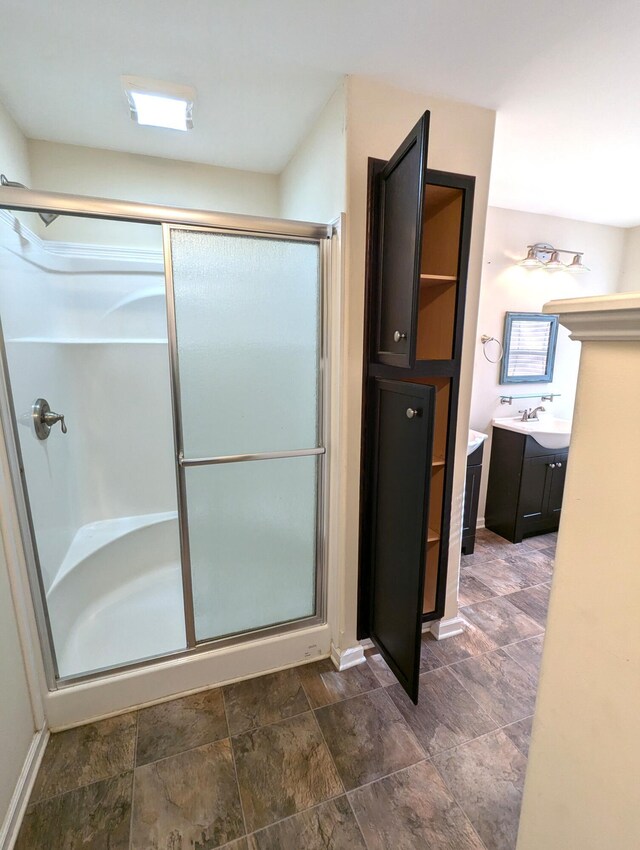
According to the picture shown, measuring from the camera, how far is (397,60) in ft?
4.56

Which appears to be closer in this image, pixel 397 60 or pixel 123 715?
pixel 397 60

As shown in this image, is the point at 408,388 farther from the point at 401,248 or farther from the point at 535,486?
the point at 535,486

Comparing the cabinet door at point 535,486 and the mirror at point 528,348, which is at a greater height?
the mirror at point 528,348

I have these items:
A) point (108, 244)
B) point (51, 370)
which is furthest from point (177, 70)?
point (51, 370)

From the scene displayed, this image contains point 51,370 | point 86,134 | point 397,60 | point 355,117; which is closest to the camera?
point 397,60

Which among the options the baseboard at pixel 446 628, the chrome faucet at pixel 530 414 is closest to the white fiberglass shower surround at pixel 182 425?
the baseboard at pixel 446 628

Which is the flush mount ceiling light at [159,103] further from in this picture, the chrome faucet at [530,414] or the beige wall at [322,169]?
the chrome faucet at [530,414]

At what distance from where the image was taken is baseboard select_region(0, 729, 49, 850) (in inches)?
46.6

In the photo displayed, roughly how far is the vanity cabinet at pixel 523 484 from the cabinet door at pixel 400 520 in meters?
1.72

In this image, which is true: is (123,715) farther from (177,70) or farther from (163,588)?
(177,70)

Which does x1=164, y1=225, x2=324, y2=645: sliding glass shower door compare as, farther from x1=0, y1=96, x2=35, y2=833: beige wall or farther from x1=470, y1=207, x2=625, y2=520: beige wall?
x1=470, y1=207, x2=625, y2=520: beige wall

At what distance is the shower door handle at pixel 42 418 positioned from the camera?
171 centimetres

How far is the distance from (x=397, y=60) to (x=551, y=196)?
182cm

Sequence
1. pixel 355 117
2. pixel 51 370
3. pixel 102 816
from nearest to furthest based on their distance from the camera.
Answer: pixel 102 816, pixel 355 117, pixel 51 370
